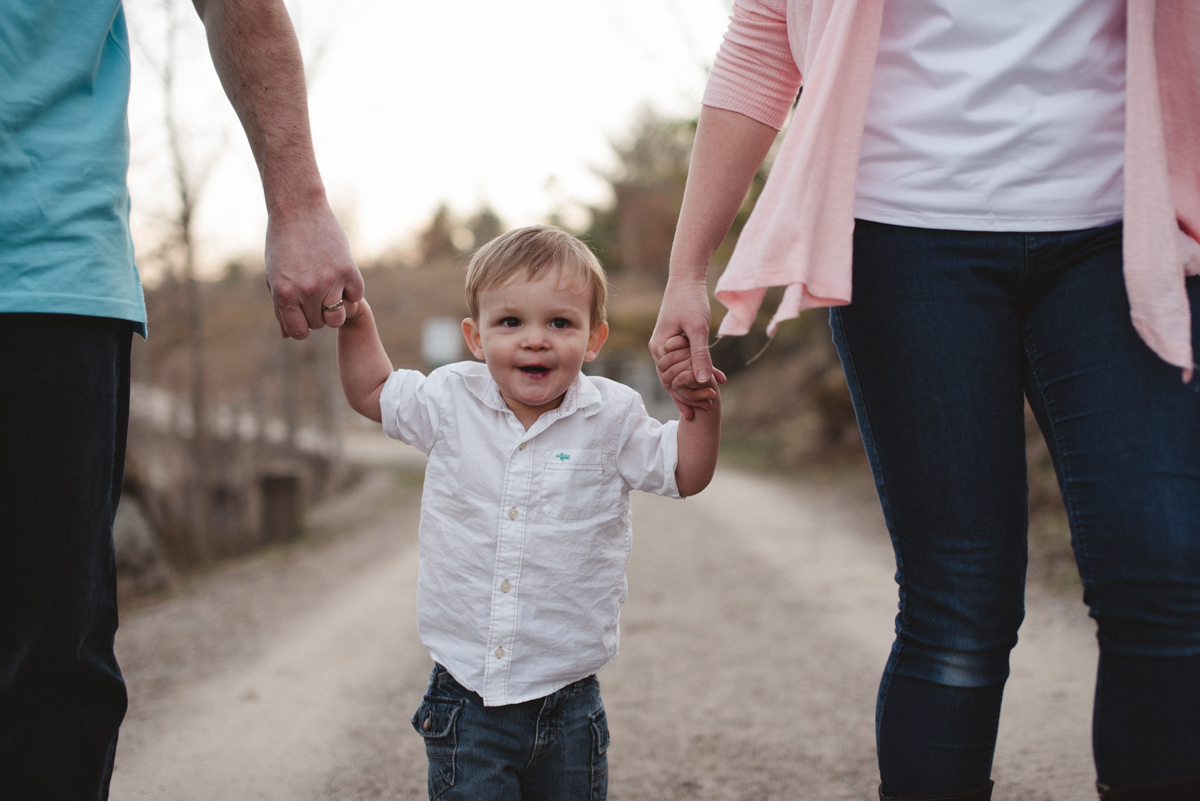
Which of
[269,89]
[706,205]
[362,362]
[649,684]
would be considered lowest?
[649,684]

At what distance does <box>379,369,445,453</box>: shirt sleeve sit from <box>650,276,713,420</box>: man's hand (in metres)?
0.46

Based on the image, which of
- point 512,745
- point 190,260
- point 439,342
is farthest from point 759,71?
point 439,342

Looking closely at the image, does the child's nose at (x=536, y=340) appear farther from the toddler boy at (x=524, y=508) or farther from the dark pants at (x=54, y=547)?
the dark pants at (x=54, y=547)

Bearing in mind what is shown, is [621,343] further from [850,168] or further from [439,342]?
[850,168]

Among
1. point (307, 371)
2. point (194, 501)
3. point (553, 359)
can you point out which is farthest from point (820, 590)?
point (307, 371)

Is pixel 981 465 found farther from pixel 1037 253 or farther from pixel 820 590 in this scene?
pixel 820 590

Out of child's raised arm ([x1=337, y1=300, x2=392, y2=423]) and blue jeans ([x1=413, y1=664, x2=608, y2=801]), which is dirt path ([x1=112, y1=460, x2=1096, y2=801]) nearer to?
blue jeans ([x1=413, y1=664, x2=608, y2=801])

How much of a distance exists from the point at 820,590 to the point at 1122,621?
3.64 meters

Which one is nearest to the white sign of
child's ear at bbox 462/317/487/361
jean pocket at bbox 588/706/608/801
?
child's ear at bbox 462/317/487/361

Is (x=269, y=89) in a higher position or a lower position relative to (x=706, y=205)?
higher

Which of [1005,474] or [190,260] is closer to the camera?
[1005,474]

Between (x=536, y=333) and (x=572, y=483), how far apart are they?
292 millimetres

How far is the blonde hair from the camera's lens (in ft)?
5.90

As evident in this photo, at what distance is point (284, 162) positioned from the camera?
173 centimetres
